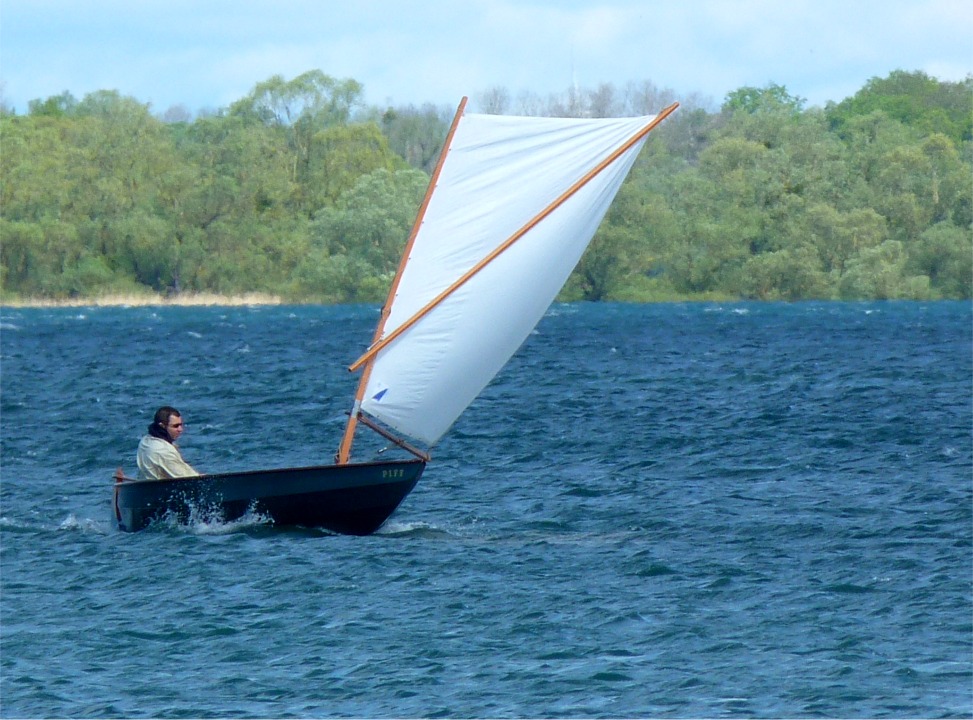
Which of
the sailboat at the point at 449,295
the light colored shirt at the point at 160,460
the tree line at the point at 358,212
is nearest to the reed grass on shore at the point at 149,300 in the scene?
the tree line at the point at 358,212

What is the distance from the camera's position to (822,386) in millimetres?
44500

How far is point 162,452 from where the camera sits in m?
21.7

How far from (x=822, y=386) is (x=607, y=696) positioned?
3114cm

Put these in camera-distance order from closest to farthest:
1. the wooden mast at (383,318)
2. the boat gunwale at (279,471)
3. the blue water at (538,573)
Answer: the blue water at (538,573) < the boat gunwale at (279,471) < the wooden mast at (383,318)

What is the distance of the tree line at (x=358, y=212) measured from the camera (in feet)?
373

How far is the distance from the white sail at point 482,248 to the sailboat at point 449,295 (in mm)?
20

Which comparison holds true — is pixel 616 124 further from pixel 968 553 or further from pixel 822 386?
pixel 822 386

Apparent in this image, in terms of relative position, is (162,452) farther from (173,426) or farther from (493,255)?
(493,255)

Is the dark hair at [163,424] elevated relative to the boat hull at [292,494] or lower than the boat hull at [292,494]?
elevated

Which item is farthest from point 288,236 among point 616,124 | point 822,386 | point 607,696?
point 607,696

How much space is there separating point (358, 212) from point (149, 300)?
17858 millimetres

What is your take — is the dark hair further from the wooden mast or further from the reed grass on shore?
the reed grass on shore

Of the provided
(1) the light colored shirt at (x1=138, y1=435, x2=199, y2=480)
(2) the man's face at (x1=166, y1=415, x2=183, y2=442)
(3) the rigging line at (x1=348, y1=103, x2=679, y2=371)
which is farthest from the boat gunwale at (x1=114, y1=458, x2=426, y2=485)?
(3) the rigging line at (x1=348, y1=103, x2=679, y2=371)

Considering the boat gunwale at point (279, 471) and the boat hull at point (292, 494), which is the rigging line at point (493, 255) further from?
the boat hull at point (292, 494)
